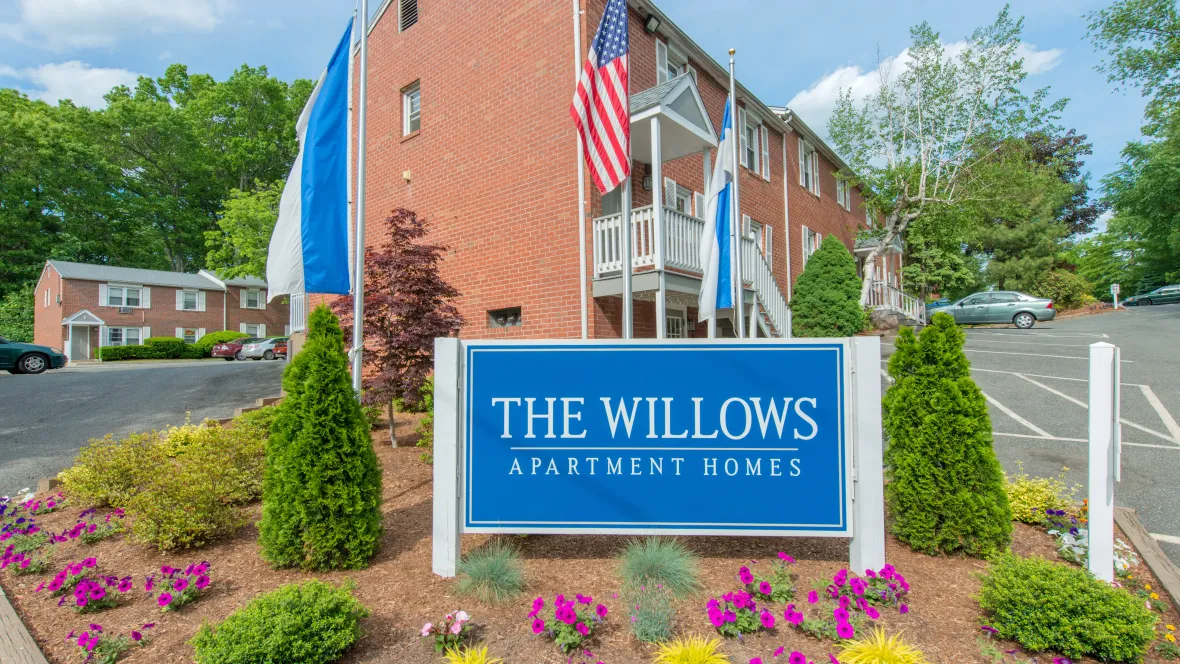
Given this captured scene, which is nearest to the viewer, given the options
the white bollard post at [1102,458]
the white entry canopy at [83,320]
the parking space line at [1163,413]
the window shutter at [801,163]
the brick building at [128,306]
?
the white bollard post at [1102,458]

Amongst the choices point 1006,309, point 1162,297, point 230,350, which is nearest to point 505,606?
point 1006,309

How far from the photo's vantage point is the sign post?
3857 millimetres

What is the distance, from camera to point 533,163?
10625 mm

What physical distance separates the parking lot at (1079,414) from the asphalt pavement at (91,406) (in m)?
11.6

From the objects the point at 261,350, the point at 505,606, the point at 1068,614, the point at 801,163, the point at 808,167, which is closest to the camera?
the point at 1068,614

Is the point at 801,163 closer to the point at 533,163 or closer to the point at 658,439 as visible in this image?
the point at 533,163

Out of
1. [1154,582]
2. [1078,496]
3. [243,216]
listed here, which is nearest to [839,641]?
[1154,582]

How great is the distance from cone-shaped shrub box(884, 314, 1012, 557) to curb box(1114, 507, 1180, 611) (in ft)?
2.85

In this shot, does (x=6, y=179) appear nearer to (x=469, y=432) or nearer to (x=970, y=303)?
(x=469, y=432)

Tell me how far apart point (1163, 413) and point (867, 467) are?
790 cm

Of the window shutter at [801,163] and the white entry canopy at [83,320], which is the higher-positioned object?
the window shutter at [801,163]

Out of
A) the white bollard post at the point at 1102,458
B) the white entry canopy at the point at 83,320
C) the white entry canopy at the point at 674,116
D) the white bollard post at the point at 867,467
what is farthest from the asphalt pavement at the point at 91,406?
the white entry canopy at the point at 83,320

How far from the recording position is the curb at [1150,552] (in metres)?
3.67

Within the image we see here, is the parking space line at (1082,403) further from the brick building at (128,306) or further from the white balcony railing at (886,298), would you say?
the brick building at (128,306)
